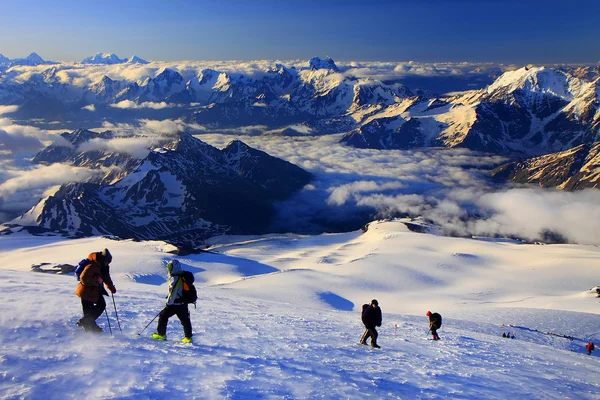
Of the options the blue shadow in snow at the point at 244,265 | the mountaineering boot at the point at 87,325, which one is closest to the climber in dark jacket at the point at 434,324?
the mountaineering boot at the point at 87,325

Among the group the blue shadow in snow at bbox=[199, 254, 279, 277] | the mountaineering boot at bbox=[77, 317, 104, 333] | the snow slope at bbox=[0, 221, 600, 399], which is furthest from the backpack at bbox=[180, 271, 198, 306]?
the blue shadow in snow at bbox=[199, 254, 279, 277]

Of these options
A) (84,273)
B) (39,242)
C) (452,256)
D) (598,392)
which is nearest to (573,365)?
(598,392)

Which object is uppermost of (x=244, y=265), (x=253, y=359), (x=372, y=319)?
(x=372, y=319)

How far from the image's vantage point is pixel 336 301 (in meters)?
64.3

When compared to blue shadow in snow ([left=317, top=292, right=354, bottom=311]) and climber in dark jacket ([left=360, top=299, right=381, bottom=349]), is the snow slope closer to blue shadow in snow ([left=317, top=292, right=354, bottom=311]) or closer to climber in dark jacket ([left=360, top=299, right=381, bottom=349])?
climber in dark jacket ([left=360, top=299, right=381, bottom=349])

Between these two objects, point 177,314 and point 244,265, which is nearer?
point 177,314

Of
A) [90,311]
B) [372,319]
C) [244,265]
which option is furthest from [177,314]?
[244,265]

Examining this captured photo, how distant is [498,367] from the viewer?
17297 millimetres

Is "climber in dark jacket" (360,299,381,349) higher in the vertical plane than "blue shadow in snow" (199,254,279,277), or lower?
higher

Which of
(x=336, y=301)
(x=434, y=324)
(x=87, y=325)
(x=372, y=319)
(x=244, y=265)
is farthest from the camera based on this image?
(x=244, y=265)

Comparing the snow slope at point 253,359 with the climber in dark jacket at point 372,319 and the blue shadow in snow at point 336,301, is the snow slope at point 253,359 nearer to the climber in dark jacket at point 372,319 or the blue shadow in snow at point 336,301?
the climber in dark jacket at point 372,319

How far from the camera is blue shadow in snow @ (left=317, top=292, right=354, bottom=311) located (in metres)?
61.6

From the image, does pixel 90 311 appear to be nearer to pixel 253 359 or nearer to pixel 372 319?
pixel 253 359

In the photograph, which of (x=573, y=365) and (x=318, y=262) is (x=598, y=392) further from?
(x=318, y=262)
